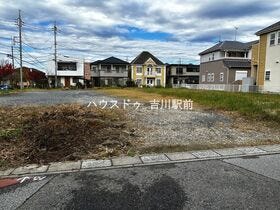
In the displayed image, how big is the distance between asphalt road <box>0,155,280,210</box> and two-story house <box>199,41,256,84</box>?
27496 millimetres

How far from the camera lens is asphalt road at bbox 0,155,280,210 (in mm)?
2605

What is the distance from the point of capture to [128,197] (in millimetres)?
2760

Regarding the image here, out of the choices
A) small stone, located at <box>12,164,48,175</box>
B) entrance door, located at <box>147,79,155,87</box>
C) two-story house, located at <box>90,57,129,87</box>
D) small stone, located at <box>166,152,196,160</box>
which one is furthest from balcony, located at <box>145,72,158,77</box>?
small stone, located at <box>12,164,48,175</box>

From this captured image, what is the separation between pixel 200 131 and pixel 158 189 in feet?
11.1

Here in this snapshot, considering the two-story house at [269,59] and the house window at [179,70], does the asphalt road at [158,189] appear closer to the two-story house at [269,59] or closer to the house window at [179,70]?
the two-story house at [269,59]

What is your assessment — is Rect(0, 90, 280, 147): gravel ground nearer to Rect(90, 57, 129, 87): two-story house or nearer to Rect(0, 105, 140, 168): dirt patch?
Rect(0, 105, 140, 168): dirt patch

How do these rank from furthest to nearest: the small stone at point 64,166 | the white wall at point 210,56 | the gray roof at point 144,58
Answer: the gray roof at point 144,58 < the white wall at point 210,56 < the small stone at point 64,166

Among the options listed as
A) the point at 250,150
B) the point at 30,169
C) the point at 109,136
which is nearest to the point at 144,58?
the point at 109,136

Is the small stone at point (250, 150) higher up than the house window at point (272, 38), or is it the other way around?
the house window at point (272, 38)

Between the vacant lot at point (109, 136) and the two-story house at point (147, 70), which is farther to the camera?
the two-story house at point (147, 70)

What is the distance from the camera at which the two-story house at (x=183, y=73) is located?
5156cm

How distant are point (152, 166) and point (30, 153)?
211 cm

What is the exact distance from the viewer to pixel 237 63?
30.4 m

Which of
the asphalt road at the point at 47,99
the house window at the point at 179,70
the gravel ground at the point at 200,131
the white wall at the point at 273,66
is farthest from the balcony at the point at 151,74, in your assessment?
the gravel ground at the point at 200,131
